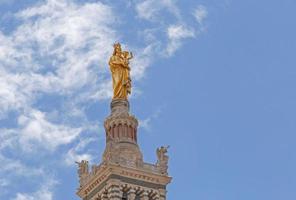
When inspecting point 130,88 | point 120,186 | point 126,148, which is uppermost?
point 130,88

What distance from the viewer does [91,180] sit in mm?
66812

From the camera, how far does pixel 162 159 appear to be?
224 ft

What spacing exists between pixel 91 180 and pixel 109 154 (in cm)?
342

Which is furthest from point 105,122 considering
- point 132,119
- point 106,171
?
point 106,171

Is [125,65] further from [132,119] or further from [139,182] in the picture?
[139,182]

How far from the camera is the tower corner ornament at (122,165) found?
6450 cm

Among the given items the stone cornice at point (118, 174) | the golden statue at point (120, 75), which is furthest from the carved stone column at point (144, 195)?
the golden statue at point (120, 75)

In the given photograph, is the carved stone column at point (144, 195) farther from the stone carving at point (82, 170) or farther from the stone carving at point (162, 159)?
the stone carving at point (82, 170)

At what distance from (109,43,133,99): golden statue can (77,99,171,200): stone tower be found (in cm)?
159

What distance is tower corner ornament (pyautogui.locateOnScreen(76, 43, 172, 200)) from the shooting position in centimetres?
6450

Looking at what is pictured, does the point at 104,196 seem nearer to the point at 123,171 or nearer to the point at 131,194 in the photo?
the point at 131,194

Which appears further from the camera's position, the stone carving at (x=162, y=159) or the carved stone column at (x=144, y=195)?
the stone carving at (x=162, y=159)

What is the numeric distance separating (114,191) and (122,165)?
2678 mm

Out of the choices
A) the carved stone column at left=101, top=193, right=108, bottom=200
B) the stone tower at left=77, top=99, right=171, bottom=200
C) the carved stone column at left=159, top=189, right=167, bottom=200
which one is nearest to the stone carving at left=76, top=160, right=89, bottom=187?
the stone tower at left=77, top=99, right=171, bottom=200
